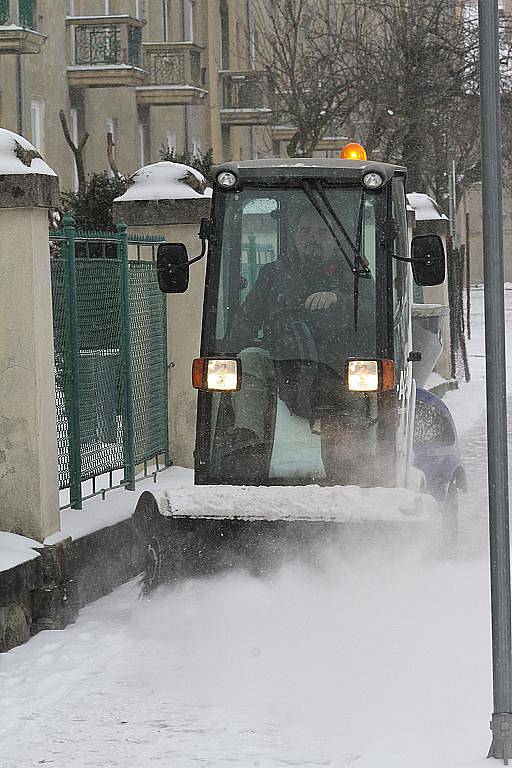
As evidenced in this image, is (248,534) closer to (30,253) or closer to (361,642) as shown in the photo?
(361,642)

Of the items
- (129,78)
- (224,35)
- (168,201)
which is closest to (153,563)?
(168,201)

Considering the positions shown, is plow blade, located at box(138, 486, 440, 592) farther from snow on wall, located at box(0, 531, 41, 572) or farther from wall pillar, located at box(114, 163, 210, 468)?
wall pillar, located at box(114, 163, 210, 468)

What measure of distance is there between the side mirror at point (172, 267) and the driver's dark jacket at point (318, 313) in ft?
1.28

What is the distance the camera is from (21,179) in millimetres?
7074

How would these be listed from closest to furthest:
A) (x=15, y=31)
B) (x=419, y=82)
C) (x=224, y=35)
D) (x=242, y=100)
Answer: (x=419, y=82), (x=15, y=31), (x=242, y=100), (x=224, y=35)

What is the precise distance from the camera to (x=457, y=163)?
2905 cm

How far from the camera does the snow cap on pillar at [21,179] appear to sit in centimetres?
707

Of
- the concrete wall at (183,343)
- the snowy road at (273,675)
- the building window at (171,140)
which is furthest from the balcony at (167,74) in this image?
the snowy road at (273,675)

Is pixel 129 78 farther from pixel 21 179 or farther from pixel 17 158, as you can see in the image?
pixel 21 179

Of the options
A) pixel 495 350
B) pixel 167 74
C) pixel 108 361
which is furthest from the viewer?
pixel 167 74

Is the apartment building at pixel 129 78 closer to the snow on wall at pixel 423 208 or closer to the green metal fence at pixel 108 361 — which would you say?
the snow on wall at pixel 423 208

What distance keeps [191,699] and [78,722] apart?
1.69 ft

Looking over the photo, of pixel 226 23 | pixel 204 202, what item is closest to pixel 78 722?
pixel 204 202

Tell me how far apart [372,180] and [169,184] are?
344 centimetres
